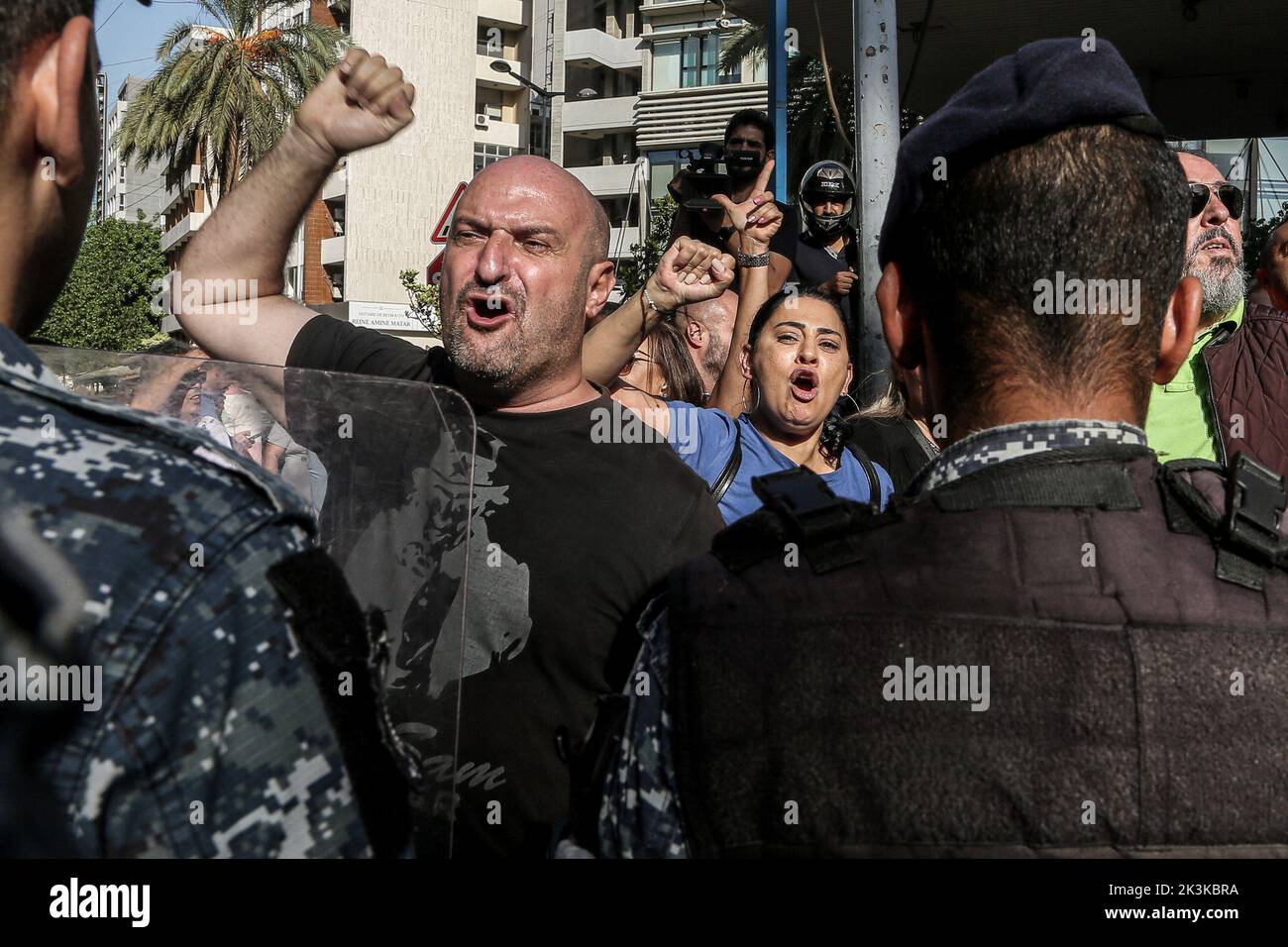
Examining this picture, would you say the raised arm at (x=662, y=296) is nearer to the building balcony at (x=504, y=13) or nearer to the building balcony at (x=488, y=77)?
the building balcony at (x=488, y=77)

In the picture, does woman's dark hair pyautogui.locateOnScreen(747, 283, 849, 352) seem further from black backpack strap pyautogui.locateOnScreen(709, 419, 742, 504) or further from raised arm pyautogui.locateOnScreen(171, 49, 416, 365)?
raised arm pyautogui.locateOnScreen(171, 49, 416, 365)

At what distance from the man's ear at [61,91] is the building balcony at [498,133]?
186 ft

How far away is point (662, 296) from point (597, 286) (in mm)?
299

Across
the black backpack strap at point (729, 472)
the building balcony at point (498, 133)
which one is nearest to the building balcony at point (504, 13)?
the building balcony at point (498, 133)

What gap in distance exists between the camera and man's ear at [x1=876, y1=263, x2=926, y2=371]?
1717mm

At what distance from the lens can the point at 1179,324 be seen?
166cm

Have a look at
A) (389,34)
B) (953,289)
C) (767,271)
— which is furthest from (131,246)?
(953,289)

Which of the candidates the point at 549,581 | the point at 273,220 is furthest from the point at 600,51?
the point at 549,581

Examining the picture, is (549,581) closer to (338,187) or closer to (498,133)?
(338,187)

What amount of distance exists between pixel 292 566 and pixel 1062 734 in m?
0.89

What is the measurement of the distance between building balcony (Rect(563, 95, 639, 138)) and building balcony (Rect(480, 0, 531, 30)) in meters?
6.83

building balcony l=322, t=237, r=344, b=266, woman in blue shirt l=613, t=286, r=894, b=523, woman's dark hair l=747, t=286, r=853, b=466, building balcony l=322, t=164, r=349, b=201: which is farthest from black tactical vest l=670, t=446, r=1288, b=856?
building balcony l=322, t=237, r=344, b=266

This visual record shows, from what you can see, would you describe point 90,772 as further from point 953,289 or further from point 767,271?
point 767,271

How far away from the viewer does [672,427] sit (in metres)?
3.73
